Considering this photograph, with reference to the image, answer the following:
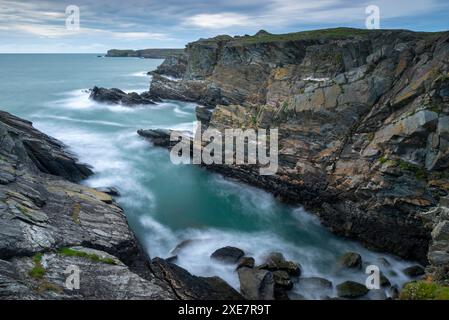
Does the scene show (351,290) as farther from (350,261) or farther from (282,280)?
(282,280)

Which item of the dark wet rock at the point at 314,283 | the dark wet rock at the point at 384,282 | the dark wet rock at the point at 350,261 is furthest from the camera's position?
the dark wet rock at the point at 350,261

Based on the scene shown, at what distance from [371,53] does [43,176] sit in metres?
30.3

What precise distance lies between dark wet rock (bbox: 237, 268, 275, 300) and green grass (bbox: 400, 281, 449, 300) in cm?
681

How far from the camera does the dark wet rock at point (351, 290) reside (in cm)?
1923

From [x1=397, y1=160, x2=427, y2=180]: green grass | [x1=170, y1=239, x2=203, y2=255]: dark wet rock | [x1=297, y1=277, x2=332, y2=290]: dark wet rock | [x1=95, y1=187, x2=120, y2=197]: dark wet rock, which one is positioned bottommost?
[x1=297, y1=277, x2=332, y2=290]: dark wet rock

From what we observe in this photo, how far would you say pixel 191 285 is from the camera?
60.2 feet

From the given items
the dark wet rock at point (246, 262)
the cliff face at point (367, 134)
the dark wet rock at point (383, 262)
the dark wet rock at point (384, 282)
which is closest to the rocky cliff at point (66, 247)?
the dark wet rock at point (246, 262)

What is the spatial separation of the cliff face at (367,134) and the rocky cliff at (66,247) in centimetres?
1259

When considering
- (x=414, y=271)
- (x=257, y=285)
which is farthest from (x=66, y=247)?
(x=414, y=271)

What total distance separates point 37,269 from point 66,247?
2.15m

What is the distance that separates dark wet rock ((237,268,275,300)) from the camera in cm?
1825

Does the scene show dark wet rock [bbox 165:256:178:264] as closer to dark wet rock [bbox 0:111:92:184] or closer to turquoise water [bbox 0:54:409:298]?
turquoise water [bbox 0:54:409:298]

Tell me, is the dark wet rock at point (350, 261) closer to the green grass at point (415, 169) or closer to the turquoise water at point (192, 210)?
the turquoise water at point (192, 210)

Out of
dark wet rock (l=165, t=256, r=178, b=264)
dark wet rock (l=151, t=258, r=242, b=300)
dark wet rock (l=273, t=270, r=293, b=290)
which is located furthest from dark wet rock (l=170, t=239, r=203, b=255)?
dark wet rock (l=273, t=270, r=293, b=290)
